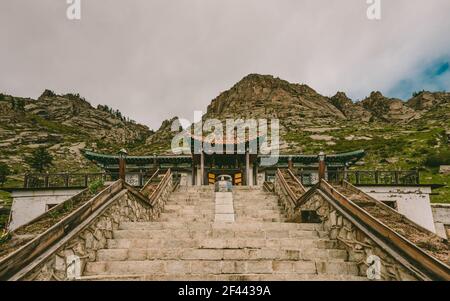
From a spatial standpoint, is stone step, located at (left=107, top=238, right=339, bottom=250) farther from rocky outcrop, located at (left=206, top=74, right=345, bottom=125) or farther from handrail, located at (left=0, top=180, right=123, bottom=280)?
rocky outcrop, located at (left=206, top=74, right=345, bottom=125)

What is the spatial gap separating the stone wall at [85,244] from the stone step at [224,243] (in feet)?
1.29

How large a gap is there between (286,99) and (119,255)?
92452 millimetres

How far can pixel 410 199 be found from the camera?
18.6 metres

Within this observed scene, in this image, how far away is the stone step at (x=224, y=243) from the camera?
5.10 meters

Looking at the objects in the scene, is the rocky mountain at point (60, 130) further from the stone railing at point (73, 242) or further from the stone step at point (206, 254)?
the stone step at point (206, 254)

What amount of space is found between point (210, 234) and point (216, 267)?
4.10 feet

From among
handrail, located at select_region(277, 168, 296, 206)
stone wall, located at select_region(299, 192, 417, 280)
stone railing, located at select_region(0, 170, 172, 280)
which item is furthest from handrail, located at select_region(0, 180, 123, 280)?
handrail, located at select_region(277, 168, 296, 206)

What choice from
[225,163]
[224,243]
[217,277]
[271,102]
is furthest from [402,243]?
[271,102]

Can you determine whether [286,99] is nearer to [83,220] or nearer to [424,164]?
[424,164]

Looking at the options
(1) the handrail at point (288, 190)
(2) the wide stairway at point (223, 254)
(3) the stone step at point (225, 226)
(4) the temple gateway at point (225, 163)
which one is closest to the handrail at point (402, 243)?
(2) the wide stairway at point (223, 254)

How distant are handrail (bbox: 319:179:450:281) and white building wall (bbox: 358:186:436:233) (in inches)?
583

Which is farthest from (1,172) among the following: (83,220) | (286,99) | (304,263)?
(286,99)

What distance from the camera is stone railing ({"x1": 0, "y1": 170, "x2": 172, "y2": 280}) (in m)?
3.51

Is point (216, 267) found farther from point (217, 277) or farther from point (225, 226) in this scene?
point (225, 226)
